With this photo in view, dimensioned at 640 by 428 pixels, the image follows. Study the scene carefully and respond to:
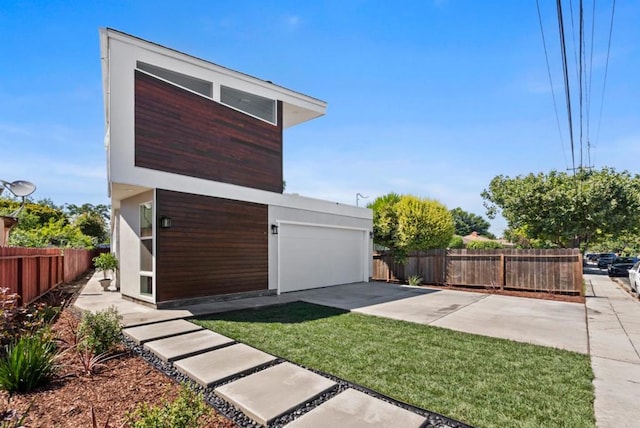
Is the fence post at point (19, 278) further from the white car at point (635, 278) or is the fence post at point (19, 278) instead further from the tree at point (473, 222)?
the tree at point (473, 222)

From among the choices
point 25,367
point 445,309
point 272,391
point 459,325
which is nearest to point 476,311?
point 445,309

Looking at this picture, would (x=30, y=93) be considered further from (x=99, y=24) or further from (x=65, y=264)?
(x=65, y=264)

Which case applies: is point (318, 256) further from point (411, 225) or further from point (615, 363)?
point (615, 363)

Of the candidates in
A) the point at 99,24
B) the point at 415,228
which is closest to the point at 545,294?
the point at 415,228

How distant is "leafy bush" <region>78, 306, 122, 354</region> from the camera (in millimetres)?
4246

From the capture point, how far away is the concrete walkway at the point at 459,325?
3.13 m

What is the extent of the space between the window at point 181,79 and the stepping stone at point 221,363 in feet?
21.6

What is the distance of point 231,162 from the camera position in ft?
29.4

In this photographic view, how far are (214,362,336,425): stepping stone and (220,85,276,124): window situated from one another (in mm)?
7422

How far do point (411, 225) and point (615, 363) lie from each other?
915 centimetres

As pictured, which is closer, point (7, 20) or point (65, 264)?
point (7, 20)

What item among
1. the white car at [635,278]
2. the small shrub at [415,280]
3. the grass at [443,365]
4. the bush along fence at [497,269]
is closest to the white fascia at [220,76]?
the grass at [443,365]

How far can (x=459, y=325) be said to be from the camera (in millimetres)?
6289

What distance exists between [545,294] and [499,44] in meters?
7.70
